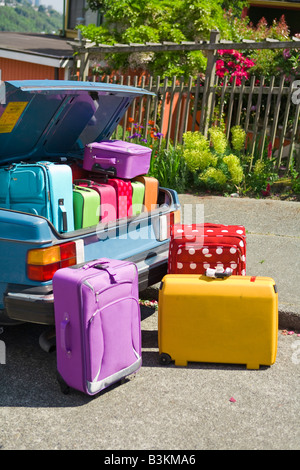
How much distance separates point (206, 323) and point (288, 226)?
319cm

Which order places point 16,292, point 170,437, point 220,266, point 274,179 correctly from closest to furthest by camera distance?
point 170,437 < point 16,292 < point 220,266 < point 274,179

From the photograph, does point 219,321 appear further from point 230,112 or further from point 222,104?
point 222,104

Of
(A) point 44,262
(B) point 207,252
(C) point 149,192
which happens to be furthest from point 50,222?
(C) point 149,192

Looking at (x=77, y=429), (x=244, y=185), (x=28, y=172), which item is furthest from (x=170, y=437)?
(x=244, y=185)

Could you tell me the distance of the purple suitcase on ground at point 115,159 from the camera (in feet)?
15.8

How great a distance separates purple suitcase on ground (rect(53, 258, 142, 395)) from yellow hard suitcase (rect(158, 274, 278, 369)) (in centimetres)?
38

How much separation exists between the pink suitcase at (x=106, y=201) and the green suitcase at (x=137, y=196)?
0.25 meters

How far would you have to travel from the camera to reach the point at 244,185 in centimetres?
824

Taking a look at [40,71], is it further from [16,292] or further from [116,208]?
[16,292]

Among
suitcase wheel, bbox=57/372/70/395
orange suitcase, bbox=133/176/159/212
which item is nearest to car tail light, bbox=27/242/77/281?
suitcase wheel, bbox=57/372/70/395

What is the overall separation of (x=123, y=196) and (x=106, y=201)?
0.76ft

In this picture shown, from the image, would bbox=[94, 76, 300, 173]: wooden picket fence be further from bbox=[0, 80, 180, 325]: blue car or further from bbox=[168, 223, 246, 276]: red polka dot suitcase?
bbox=[168, 223, 246, 276]: red polka dot suitcase

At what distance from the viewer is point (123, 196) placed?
4.70 metres

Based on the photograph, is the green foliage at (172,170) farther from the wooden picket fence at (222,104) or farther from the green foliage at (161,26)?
the green foliage at (161,26)
